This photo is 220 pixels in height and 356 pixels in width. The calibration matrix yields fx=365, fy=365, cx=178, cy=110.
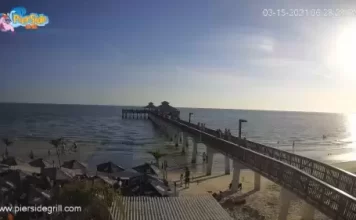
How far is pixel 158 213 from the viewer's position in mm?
10422

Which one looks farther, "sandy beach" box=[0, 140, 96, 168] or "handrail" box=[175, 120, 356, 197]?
"sandy beach" box=[0, 140, 96, 168]

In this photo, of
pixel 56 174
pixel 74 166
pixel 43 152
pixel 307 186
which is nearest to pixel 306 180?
pixel 307 186

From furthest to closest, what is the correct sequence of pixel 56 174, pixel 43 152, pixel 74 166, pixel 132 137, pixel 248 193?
pixel 132 137 < pixel 43 152 < pixel 248 193 < pixel 74 166 < pixel 56 174

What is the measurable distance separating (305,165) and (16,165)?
17076mm

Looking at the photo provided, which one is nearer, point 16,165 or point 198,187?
point 198,187

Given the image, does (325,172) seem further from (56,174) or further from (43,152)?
(43,152)

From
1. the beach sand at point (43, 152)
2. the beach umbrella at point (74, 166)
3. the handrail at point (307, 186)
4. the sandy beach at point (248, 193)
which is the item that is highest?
the handrail at point (307, 186)

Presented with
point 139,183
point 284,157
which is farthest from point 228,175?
point 139,183

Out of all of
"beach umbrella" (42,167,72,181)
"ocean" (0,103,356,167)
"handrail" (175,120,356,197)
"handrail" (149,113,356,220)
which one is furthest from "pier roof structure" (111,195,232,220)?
"ocean" (0,103,356,167)

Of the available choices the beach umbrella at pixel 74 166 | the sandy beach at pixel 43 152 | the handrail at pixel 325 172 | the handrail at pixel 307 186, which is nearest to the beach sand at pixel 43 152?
the sandy beach at pixel 43 152

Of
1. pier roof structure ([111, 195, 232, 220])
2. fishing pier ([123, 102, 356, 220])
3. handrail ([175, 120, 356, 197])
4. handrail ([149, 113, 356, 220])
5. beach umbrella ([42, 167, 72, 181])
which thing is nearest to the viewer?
handrail ([149, 113, 356, 220])

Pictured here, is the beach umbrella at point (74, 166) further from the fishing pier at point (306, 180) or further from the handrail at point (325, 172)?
the handrail at point (325, 172)

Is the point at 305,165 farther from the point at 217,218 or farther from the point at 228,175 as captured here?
the point at 228,175

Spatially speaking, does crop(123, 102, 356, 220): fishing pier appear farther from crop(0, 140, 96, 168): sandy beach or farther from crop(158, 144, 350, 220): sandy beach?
crop(0, 140, 96, 168): sandy beach
